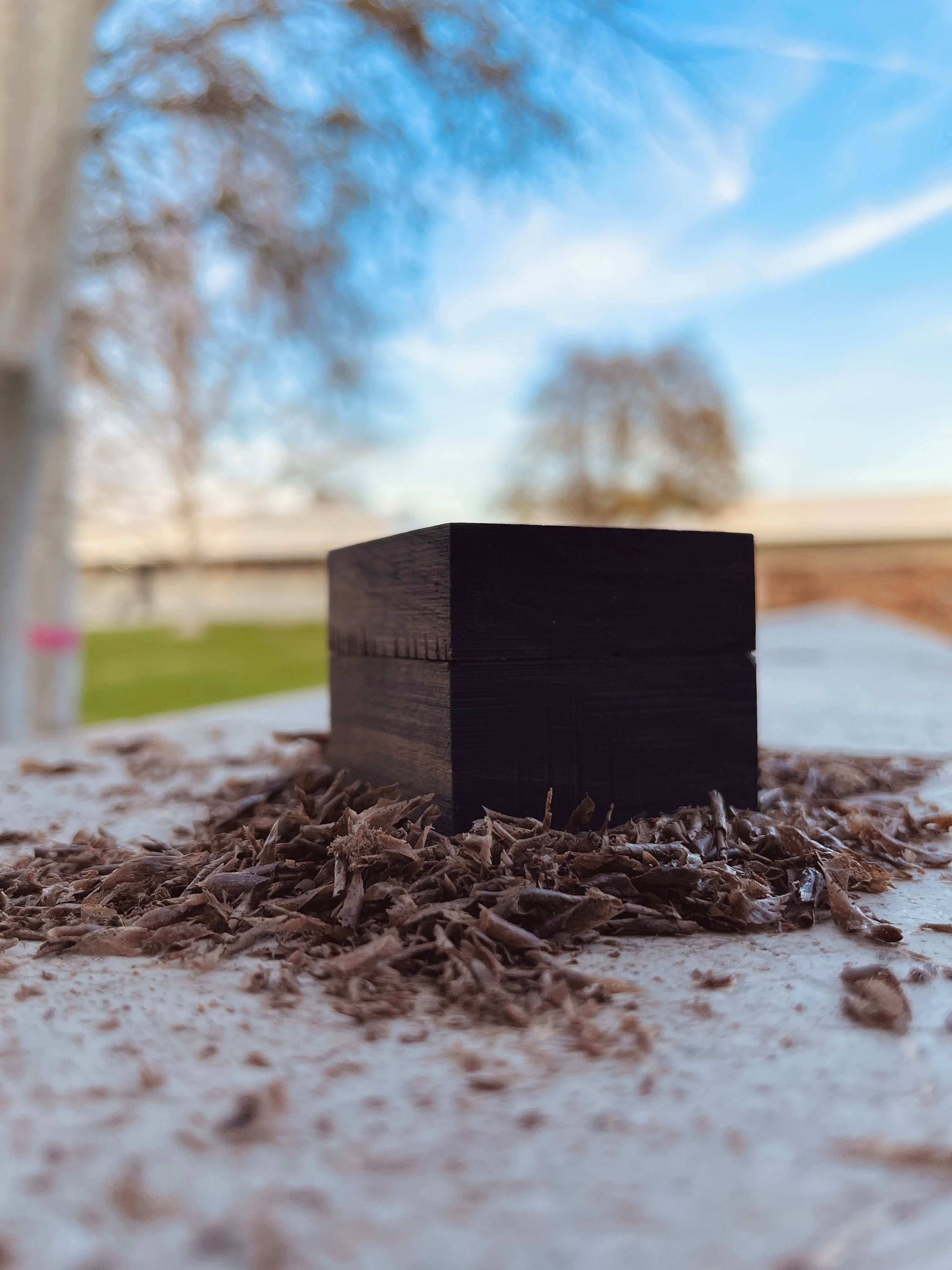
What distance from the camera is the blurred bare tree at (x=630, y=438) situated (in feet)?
65.0

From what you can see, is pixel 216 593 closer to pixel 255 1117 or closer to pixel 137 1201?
pixel 255 1117

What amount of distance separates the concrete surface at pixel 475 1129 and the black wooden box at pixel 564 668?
1.71 feet

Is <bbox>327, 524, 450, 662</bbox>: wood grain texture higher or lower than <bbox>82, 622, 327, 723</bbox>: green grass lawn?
higher

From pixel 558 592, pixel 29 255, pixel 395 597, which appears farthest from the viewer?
pixel 29 255

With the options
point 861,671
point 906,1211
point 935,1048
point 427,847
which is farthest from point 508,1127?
point 861,671

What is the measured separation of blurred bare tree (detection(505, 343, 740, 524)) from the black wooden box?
17.6m

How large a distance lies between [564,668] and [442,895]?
0.59 m

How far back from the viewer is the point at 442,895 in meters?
1.72

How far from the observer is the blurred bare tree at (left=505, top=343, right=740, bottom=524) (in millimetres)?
19812

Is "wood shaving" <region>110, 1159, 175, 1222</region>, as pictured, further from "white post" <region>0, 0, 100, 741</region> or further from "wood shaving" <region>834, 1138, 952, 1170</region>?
"white post" <region>0, 0, 100, 741</region>

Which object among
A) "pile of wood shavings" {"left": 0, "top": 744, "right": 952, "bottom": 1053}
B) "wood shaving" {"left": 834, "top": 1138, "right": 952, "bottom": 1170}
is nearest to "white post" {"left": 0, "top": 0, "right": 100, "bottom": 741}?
"pile of wood shavings" {"left": 0, "top": 744, "right": 952, "bottom": 1053}

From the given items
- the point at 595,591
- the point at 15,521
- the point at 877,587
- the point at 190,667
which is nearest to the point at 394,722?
the point at 595,591

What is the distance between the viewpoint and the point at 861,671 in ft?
23.7

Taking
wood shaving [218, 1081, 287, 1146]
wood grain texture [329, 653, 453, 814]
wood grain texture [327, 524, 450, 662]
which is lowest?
wood shaving [218, 1081, 287, 1146]
